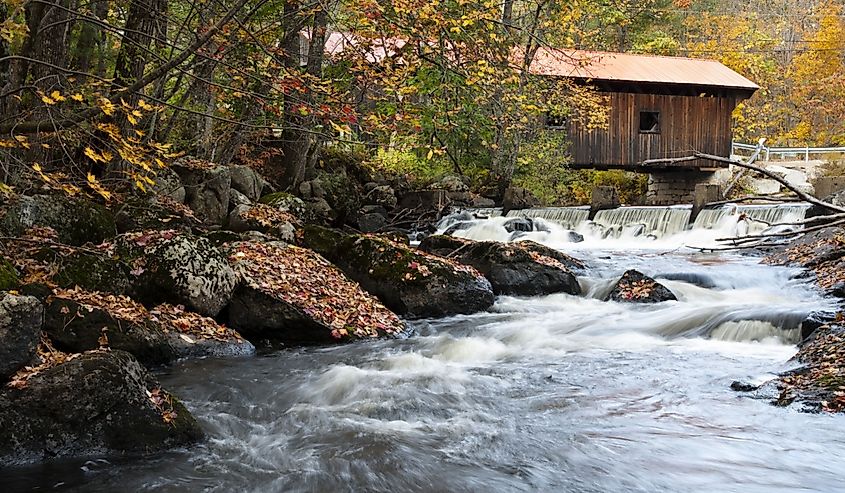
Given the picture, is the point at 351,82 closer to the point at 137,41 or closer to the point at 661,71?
the point at 137,41

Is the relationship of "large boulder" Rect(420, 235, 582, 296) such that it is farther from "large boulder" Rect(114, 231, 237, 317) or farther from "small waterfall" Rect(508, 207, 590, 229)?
"small waterfall" Rect(508, 207, 590, 229)

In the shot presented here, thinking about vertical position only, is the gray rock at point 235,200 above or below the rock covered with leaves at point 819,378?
above

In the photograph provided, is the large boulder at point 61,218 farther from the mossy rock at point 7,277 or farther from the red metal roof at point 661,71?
the red metal roof at point 661,71

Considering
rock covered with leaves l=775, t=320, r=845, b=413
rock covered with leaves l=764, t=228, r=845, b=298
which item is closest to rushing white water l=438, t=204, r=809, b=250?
rock covered with leaves l=764, t=228, r=845, b=298

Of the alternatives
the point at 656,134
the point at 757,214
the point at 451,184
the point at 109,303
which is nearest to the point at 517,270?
the point at 109,303

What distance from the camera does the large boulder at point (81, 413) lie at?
4.09 metres

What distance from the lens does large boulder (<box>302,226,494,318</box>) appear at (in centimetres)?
921

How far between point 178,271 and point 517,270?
5.41 metres

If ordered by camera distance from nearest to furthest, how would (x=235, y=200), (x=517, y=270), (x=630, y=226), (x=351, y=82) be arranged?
(x=517, y=270) < (x=351, y=82) < (x=235, y=200) < (x=630, y=226)


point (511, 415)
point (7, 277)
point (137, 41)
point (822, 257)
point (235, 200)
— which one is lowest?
point (511, 415)

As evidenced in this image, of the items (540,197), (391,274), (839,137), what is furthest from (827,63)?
(391,274)

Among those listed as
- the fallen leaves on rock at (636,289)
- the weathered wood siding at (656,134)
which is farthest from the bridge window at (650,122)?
the fallen leaves on rock at (636,289)

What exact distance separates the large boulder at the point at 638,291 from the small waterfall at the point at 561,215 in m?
8.18

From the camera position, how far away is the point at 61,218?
7.98 meters
